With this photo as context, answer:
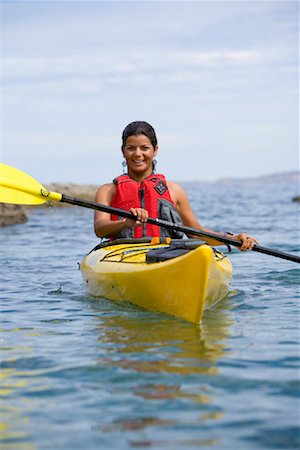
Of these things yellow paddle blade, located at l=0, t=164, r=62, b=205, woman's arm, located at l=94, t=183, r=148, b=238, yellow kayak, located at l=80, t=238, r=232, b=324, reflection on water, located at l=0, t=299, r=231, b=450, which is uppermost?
yellow paddle blade, located at l=0, t=164, r=62, b=205

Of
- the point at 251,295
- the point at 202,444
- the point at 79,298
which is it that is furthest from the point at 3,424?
the point at 251,295

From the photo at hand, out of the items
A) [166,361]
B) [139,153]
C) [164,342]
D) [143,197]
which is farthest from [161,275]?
[139,153]

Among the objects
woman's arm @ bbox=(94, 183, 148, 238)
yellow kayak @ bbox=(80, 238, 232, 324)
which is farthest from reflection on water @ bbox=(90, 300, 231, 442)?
woman's arm @ bbox=(94, 183, 148, 238)

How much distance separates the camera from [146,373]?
409 centimetres

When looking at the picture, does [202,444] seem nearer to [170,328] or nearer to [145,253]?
[170,328]

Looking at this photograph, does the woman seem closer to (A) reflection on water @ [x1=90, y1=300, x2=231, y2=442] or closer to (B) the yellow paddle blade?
(B) the yellow paddle blade

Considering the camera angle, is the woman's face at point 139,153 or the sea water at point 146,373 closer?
the sea water at point 146,373

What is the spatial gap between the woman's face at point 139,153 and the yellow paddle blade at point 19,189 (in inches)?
33.0

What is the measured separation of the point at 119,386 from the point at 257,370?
0.77 metres

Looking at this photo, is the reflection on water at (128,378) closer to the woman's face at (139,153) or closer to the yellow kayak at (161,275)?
the yellow kayak at (161,275)

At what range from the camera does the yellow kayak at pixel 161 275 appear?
518 cm

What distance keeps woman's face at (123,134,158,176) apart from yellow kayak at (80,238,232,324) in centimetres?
68

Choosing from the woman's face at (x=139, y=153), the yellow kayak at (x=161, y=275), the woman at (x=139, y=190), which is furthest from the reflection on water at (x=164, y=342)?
the woman's face at (x=139, y=153)

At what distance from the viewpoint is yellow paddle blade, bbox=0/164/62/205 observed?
6.91 metres
